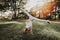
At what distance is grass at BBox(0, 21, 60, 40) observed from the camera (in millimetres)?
1258

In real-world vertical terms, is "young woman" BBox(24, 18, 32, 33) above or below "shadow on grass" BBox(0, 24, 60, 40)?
above

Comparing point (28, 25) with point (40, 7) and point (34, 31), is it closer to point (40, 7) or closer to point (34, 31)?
point (34, 31)

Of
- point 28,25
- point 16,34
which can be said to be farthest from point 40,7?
point 16,34

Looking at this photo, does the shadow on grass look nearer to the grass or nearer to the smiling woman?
the grass

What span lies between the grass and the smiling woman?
0.31 ft

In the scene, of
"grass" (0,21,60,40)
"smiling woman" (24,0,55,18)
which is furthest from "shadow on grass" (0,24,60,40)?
"smiling woman" (24,0,55,18)

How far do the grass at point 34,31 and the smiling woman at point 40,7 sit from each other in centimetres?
9

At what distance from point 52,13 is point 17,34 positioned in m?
0.42

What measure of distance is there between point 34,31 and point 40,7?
10.2 inches

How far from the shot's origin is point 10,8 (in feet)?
4.27

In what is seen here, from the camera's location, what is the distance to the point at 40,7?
4.25 ft

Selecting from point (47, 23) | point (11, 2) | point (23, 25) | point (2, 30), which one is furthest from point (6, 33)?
point (47, 23)

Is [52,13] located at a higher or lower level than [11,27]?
higher

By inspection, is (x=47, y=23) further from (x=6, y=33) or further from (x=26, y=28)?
(x=6, y=33)
